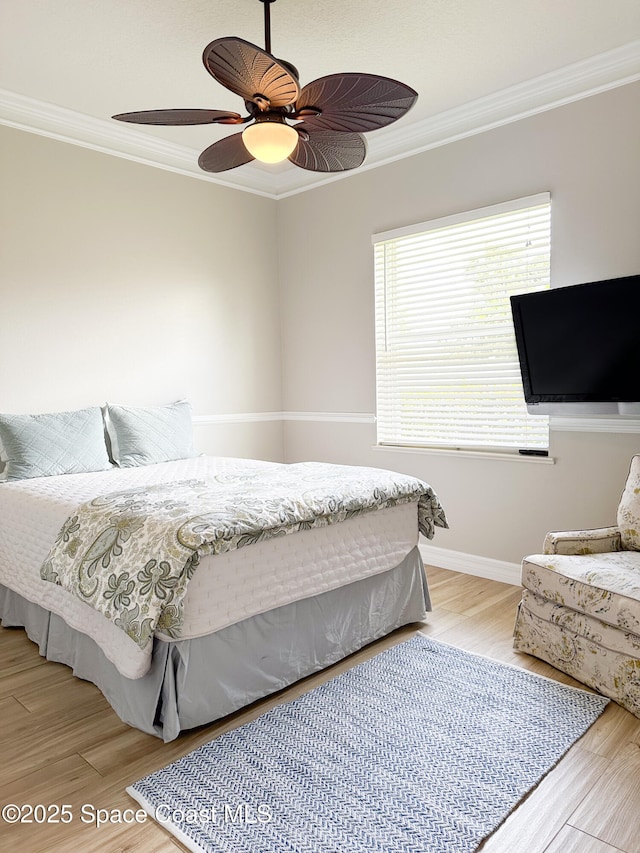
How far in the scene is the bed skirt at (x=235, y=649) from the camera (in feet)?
6.74

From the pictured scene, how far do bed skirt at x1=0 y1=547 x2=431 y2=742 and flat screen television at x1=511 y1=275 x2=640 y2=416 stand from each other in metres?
1.13

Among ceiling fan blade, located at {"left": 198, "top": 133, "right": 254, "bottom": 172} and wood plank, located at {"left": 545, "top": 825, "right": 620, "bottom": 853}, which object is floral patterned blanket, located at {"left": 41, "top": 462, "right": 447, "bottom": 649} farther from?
ceiling fan blade, located at {"left": 198, "top": 133, "right": 254, "bottom": 172}

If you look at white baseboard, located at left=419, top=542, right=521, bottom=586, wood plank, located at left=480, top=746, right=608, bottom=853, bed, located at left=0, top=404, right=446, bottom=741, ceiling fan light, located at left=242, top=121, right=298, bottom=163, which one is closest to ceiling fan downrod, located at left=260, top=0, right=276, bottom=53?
ceiling fan light, located at left=242, top=121, right=298, bottom=163

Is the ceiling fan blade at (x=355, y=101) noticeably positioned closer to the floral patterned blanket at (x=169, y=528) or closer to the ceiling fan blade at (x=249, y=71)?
the ceiling fan blade at (x=249, y=71)

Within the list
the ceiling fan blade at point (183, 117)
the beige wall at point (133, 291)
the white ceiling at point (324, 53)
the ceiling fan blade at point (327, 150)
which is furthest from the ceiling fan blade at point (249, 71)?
the beige wall at point (133, 291)

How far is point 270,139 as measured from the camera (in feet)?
7.36

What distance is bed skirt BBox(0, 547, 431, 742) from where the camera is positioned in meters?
2.05

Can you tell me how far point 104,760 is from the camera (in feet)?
6.47

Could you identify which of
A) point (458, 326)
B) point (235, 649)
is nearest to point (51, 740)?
point (235, 649)

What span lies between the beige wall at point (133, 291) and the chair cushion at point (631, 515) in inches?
109

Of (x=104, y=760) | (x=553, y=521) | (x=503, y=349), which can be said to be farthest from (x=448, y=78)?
(x=104, y=760)

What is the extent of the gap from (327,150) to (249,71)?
2.18 ft

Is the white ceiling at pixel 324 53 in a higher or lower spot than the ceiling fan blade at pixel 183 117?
higher

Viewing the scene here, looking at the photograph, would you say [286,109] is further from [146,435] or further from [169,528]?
[146,435]
